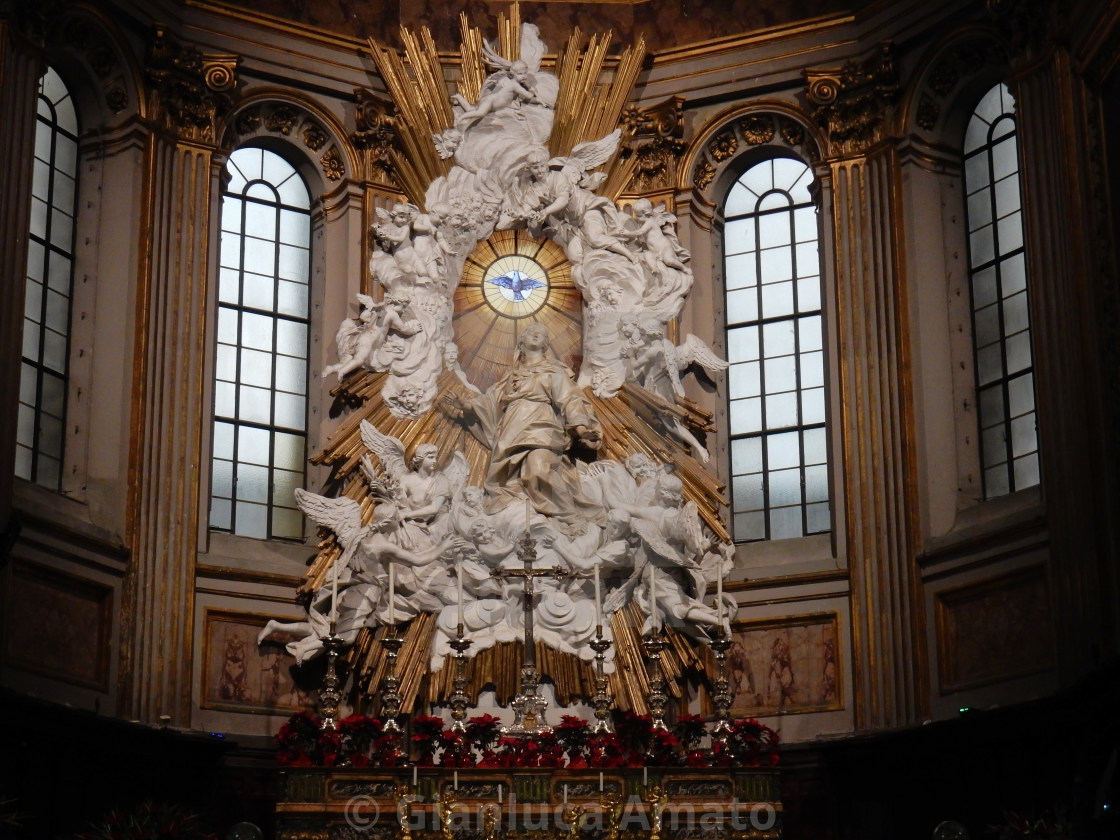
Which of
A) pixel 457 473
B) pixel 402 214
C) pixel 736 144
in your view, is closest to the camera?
pixel 457 473

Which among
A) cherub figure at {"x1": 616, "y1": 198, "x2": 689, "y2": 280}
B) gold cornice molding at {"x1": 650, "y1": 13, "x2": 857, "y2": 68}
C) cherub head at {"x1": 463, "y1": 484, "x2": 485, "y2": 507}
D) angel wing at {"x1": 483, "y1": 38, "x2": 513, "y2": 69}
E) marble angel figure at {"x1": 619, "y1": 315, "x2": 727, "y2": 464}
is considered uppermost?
gold cornice molding at {"x1": 650, "y1": 13, "x2": 857, "y2": 68}

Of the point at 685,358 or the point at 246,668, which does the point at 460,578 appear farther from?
the point at 685,358

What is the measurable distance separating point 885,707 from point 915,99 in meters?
6.01

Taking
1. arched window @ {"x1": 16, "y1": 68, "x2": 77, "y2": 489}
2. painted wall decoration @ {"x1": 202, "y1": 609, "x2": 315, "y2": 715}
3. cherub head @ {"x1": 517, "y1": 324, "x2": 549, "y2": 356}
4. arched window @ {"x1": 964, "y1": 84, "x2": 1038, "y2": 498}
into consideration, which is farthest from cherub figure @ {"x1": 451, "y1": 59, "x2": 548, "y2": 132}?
painted wall decoration @ {"x1": 202, "y1": 609, "x2": 315, "y2": 715}

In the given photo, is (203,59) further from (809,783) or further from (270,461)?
(809,783)

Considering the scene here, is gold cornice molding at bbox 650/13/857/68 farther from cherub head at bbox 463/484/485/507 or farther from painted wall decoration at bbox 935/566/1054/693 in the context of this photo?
painted wall decoration at bbox 935/566/1054/693

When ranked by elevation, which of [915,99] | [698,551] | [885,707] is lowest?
[885,707]

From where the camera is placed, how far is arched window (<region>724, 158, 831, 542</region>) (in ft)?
63.4

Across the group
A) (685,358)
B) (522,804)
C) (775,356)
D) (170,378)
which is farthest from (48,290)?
(775,356)

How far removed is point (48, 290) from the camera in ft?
58.9

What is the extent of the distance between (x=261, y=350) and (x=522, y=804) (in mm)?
6313

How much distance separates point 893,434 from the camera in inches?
728

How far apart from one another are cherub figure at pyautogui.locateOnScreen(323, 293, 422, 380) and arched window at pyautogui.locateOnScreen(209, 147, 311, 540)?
0.80 metres

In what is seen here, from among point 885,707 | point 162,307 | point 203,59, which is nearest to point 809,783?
point 885,707
